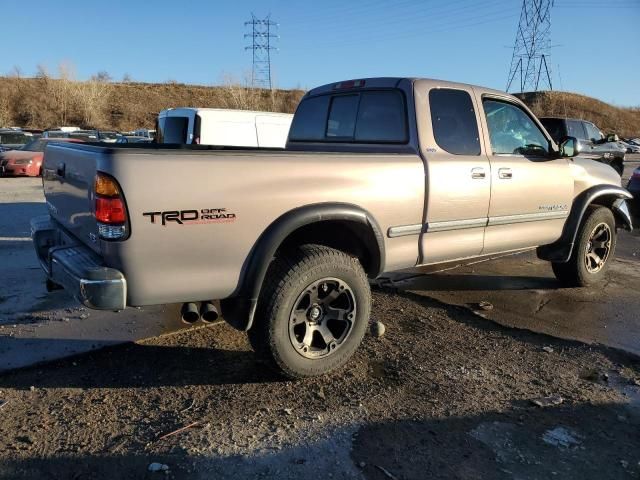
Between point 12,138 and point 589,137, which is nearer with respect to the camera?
point 589,137

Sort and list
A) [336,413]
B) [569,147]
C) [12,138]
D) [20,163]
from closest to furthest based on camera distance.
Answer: [336,413]
[569,147]
[20,163]
[12,138]

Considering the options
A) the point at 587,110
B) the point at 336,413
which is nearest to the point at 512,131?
the point at 336,413

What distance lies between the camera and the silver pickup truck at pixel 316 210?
9.39 ft

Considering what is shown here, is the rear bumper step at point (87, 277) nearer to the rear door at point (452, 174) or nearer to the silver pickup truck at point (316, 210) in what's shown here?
the silver pickup truck at point (316, 210)

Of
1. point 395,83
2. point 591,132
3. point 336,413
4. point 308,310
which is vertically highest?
point 591,132

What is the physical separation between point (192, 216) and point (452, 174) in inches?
84.5

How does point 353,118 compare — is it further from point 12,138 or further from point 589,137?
point 12,138

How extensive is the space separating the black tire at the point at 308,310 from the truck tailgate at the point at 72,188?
1081 mm

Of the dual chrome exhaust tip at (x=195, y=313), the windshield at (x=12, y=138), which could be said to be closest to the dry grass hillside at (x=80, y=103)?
the windshield at (x=12, y=138)

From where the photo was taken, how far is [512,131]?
4.98 meters

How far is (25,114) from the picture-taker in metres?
52.0

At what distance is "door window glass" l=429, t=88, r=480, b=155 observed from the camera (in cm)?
427

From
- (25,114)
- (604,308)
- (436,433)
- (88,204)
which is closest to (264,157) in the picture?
(88,204)

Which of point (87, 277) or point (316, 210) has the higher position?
point (316, 210)
